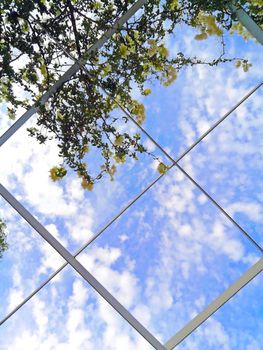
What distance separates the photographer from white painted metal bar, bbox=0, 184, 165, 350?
214cm

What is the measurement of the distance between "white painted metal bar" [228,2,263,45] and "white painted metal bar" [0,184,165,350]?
5.30ft

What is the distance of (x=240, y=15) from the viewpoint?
2.57 m

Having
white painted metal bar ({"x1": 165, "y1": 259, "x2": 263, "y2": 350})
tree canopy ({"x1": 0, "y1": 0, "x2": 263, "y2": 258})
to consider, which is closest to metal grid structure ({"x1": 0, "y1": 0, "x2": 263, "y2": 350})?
white painted metal bar ({"x1": 165, "y1": 259, "x2": 263, "y2": 350})

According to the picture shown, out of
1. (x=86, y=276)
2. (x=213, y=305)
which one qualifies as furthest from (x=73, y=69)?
(x=213, y=305)

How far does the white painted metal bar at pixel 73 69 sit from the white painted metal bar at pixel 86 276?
44 centimetres

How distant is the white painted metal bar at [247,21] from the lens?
2.53 metres

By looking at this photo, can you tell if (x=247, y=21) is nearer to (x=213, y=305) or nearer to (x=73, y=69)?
(x=73, y=69)

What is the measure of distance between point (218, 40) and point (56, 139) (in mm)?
1372

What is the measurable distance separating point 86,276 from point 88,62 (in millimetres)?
1404

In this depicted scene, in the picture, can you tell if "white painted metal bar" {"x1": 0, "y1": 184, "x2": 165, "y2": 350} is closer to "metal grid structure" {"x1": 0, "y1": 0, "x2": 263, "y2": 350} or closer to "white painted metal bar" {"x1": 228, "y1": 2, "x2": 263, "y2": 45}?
"metal grid structure" {"x1": 0, "y1": 0, "x2": 263, "y2": 350}

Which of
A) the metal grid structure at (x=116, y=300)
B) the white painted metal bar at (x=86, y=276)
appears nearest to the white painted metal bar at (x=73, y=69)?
the metal grid structure at (x=116, y=300)

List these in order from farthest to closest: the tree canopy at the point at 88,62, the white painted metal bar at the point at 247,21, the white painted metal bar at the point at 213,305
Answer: the tree canopy at the point at 88,62 < the white painted metal bar at the point at 247,21 < the white painted metal bar at the point at 213,305

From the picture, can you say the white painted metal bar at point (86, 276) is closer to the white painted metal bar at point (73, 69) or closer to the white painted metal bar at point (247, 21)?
the white painted metal bar at point (73, 69)

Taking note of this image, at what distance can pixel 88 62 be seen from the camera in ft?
9.40
